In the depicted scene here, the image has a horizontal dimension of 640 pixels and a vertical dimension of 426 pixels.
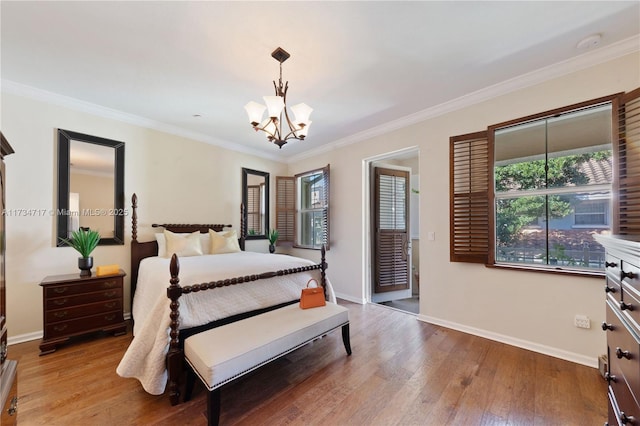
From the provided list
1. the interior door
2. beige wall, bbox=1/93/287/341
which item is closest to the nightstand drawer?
beige wall, bbox=1/93/287/341

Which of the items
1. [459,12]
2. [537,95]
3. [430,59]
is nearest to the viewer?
[459,12]

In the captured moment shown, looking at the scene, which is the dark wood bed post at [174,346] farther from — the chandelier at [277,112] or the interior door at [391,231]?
the interior door at [391,231]

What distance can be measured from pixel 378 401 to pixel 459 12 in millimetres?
2784

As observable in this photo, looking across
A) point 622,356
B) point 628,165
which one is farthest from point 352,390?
point 628,165

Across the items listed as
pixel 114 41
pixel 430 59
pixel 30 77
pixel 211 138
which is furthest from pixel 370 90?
pixel 30 77

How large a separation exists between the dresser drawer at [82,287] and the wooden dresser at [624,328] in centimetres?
396

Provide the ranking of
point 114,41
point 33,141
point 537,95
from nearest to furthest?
→ point 114,41, point 537,95, point 33,141

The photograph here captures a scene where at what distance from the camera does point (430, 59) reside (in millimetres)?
2254

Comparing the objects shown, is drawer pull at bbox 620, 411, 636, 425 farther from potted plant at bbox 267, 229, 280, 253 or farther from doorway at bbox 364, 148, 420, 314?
potted plant at bbox 267, 229, 280, 253

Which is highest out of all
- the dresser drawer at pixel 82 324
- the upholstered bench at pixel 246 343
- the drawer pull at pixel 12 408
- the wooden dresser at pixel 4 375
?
the wooden dresser at pixel 4 375

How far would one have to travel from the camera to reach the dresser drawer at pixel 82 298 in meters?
2.50

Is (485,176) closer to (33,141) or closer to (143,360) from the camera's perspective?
(143,360)

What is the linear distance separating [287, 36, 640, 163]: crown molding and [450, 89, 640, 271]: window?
0.35 m

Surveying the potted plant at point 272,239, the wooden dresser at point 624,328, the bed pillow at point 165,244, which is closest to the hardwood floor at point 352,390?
the wooden dresser at point 624,328
